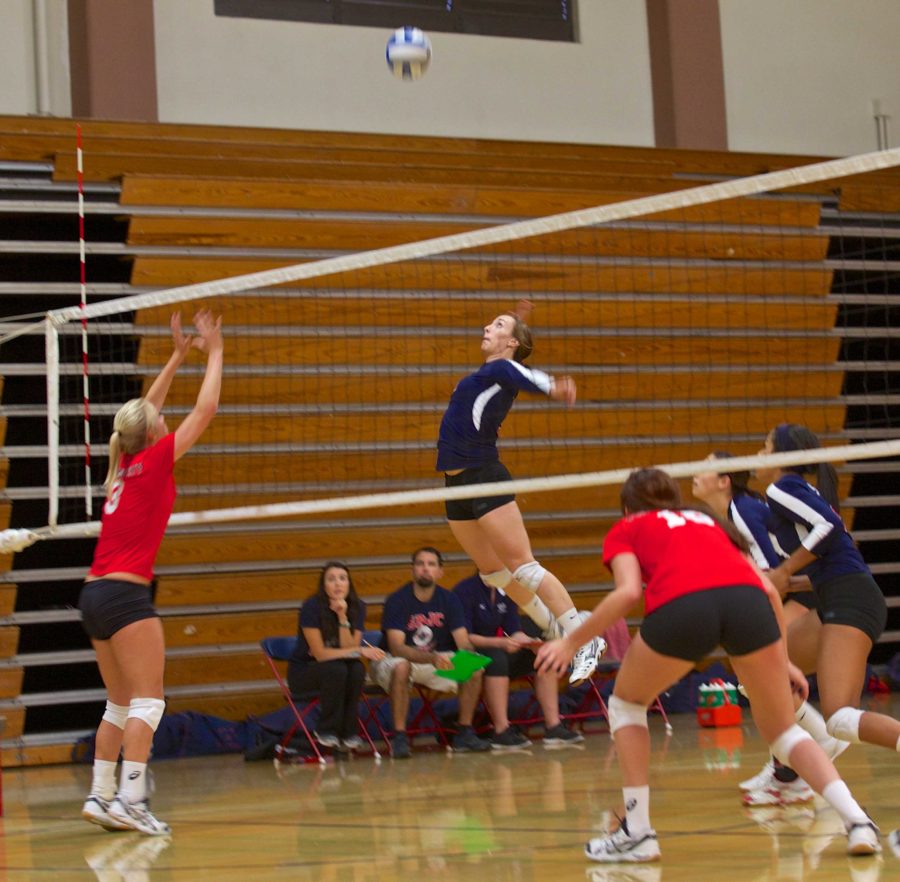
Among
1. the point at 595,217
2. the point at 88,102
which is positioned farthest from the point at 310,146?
the point at 595,217

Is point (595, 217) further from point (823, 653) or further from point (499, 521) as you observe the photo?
point (823, 653)

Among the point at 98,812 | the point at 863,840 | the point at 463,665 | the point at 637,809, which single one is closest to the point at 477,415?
the point at 637,809

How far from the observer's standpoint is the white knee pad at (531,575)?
23.7 feet

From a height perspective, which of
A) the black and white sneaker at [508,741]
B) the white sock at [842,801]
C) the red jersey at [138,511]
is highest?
the red jersey at [138,511]

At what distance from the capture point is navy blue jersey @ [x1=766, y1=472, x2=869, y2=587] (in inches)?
241

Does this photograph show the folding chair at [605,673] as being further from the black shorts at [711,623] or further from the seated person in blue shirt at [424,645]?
the black shorts at [711,623]

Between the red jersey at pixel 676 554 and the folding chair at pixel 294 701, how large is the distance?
18.2 ft

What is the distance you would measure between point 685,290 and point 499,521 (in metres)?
6.66

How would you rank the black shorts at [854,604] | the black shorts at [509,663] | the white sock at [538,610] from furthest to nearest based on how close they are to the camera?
the black shorts at [509,663]
the white sock at [538,610]
the black shorts at [854,604]

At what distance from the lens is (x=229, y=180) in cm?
1231

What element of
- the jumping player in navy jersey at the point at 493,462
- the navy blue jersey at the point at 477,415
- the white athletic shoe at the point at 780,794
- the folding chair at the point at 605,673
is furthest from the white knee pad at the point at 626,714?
the folding chair at the point at 605,673

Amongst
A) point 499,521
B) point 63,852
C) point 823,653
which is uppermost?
point 499,521

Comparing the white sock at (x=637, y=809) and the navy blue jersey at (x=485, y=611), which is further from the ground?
the navy blue jersey at (x=485, y=611)

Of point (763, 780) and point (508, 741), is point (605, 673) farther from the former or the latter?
point (763, 780)
